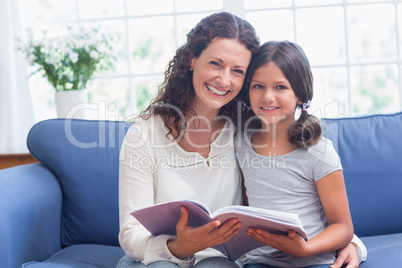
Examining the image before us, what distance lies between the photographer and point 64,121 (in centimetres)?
202

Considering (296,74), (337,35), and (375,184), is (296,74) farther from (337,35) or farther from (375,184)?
(337,35)

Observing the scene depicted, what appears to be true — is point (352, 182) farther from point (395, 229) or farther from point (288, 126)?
point (288, 126)

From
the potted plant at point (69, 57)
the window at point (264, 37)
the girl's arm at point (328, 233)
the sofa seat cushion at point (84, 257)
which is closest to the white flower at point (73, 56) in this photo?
the potted plant at point (69, 57)

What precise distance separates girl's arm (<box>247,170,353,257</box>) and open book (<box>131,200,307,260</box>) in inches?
1.0

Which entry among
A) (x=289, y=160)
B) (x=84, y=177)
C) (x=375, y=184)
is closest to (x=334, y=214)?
(x=289, y=160)

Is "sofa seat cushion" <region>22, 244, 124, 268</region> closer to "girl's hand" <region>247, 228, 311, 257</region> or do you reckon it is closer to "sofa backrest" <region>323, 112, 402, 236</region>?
"girl's hand" <region>247, 228, 311, 257</region>

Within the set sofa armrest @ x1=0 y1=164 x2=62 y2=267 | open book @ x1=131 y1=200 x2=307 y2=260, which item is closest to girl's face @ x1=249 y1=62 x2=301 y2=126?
open book @ x1=131 y1=200 x2=307 y2=260

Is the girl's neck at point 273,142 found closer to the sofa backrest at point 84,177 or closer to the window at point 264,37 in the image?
the sofa backrest at point 84,177

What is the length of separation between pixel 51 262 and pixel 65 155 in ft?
1.52

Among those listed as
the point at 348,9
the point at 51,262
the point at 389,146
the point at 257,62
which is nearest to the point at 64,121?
the point at 51,262

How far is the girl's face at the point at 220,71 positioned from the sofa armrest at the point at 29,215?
0.72 m

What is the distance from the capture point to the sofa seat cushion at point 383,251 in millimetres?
1462

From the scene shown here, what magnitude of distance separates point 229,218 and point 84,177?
3.05ft

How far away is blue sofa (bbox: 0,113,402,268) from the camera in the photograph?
1.73 m
